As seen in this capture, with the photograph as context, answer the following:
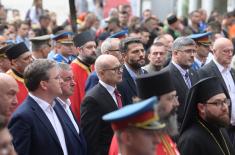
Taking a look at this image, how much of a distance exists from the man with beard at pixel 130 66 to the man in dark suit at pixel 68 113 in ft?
4.12

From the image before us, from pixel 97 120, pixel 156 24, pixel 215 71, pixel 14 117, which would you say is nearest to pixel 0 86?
pixel 14 117

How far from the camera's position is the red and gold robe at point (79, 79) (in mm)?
9816

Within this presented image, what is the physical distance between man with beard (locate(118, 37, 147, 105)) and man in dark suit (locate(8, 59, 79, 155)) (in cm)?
192

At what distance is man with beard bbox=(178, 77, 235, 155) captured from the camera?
669 centimetres

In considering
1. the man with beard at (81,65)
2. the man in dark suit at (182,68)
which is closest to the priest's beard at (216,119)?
the man in dark suit at (182,68)

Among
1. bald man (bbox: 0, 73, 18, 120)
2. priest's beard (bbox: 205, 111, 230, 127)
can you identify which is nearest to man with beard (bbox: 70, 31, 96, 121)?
bald man (bbox: 0, 73, 18, 120)

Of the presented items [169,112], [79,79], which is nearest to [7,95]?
[169,112]

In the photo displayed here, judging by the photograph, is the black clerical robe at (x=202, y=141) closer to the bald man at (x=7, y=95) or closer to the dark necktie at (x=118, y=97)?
the bald man at (x=7, y=95)

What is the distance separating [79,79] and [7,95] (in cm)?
383

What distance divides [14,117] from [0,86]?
1.04 feet

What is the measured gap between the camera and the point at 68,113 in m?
7.35

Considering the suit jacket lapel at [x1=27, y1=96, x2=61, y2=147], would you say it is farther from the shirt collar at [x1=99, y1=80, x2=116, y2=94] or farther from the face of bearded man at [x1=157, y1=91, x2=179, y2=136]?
the shirt collar at [x1=99, y1=80, x2=116, y2=94]

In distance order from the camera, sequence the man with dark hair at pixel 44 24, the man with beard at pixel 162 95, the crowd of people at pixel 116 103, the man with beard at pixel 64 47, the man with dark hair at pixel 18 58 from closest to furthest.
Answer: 1. the crowd of people at pixel 116 103
2. the man with beard at pixel 162 95
3. the man with dark hair at pixel 18 58
4. the man with beard at pixel 64 47
5. the man with dark hair at pixel 44 24

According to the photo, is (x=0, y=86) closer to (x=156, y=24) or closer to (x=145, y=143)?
(x=145, y=143)
